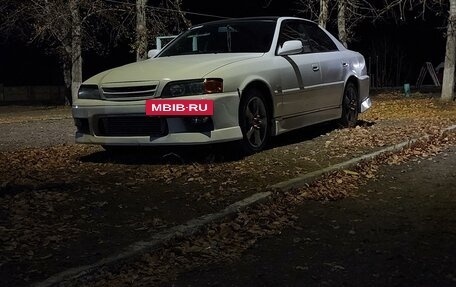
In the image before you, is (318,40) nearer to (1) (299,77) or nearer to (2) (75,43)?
(1) (299,77)

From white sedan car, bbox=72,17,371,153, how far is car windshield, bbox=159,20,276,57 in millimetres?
13

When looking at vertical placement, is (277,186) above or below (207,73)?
below

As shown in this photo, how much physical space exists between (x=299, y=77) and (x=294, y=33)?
0.82 m

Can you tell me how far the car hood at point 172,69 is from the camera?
6187 millimetres

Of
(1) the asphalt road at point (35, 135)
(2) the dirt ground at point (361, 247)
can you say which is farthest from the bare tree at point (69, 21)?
(2) the dirt ground at point (361, 247)

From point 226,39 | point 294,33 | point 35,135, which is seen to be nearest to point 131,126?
point 226,39

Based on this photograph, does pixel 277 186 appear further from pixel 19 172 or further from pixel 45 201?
pixel 19 172

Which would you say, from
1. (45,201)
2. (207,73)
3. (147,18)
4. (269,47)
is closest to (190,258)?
(45,201)

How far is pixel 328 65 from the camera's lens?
26.8ft

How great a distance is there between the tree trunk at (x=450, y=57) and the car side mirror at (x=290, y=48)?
7.49m

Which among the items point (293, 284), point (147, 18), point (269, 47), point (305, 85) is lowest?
point (293, 284)

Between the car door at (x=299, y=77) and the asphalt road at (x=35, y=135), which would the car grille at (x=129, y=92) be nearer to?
the car door at (x=299, y=77)

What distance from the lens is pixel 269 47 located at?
7285 millimetres

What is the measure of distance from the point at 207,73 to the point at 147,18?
41.3ft
